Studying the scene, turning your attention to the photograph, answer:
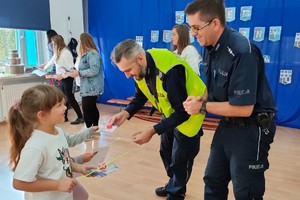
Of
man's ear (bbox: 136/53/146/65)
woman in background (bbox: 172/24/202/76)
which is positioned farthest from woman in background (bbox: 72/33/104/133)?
man's ear (bbox: 136/53/146/65)

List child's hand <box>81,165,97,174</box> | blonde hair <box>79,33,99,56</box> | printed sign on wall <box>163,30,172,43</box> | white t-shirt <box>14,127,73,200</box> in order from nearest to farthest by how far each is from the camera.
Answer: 1. white t-shirt <box>14,127,73,200</box>
2. child's hand <box>81,165,97,174</box>
3. blonde hair <box>79,33,99,56</box>
4. printed sign on wall <box>163,30,172,43</box>

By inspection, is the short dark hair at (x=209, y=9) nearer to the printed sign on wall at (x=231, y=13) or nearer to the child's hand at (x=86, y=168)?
the child's hand at (x=86, y=168)

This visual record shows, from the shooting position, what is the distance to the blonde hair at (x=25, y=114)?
1.24m

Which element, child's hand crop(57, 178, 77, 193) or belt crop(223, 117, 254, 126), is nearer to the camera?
child's hand crop(57, 178, 77, 193)

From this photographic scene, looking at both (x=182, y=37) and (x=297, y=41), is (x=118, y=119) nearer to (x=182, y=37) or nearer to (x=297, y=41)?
(x=182, y=37)

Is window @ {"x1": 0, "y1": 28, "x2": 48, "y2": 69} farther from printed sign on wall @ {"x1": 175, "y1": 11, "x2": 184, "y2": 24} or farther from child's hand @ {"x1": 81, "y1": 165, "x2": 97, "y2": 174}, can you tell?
child's hand @ {"x1": 81, "y1": 165, "x2": 97, "y2": 174}

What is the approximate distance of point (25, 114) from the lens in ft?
4.09

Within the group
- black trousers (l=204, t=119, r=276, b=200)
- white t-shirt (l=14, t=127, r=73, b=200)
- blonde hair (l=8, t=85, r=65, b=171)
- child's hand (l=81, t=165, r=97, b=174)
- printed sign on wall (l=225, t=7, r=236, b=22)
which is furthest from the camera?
printed sign on wall (l=225, t=7, r=236, b=22)

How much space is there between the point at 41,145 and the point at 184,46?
6.67 feet

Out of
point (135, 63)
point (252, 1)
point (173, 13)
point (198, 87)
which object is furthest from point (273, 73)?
point (135, 63)

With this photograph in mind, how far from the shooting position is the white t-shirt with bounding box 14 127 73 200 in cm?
114

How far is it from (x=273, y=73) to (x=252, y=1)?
1146mm

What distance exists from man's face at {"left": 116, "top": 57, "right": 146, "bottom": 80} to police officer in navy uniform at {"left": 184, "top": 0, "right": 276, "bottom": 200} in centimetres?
38

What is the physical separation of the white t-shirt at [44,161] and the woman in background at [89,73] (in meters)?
2.27
